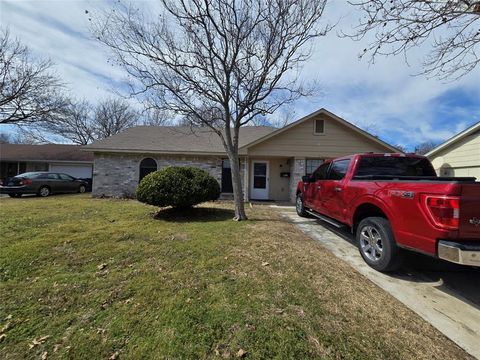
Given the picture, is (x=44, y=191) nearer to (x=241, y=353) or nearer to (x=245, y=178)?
(x=245, y=178)

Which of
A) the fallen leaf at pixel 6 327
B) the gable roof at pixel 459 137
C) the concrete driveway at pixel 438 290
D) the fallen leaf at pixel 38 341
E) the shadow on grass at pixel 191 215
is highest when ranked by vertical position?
the gable roof at pixel 459 137

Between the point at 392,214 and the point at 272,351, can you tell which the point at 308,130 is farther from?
the point at 272,351

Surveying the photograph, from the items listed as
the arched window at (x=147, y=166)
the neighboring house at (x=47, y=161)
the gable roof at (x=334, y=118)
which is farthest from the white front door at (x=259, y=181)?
the neighboring house at (x=47, y=161)

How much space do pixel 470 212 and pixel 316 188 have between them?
4.43m

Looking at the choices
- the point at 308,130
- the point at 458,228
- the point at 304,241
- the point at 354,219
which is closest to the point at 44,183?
the point at 308,130

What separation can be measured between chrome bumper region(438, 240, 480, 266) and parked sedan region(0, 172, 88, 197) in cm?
1865

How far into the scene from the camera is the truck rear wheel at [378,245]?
4.26 metres

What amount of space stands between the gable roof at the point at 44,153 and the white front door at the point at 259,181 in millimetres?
14352

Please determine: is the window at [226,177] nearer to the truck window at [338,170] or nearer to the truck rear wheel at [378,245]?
the truck window at [338,170]

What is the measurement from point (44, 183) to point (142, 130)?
6.45 m

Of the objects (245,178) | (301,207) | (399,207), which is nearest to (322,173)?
(301,207)

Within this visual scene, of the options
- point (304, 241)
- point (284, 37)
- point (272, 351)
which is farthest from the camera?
point (284, 37)

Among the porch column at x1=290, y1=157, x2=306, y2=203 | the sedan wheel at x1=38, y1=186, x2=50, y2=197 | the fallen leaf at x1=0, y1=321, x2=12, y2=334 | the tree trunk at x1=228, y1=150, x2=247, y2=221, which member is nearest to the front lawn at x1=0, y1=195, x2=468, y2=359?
the fallen leaf at x1=0, y1=321, x2=12, y2=334

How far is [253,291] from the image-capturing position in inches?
Answer: 147
